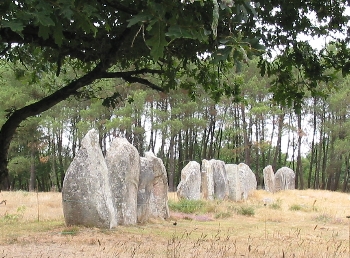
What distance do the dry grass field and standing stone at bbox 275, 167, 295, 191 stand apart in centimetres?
1528

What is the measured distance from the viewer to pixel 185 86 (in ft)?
17.1

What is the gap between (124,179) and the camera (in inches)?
382

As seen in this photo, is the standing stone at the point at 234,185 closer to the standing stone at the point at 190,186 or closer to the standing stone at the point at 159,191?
the standing stone at the point at 190,186

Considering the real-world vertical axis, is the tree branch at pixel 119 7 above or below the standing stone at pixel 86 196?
above

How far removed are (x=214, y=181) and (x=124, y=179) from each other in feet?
33.0

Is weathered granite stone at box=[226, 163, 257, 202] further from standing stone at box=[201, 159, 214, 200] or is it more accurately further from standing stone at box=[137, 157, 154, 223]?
standing stone at box=[137, 157, 154, 223]

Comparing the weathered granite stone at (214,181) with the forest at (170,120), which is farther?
the forest at (170,120)

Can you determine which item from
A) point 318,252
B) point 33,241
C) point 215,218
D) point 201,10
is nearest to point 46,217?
point 33,241

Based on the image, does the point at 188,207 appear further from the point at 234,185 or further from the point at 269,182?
the point at 269,182

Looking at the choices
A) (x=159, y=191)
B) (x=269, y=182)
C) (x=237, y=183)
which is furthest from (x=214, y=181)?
(x=269, y=182)

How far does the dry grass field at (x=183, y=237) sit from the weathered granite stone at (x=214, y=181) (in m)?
4.94

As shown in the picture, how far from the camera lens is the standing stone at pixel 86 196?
8.57 meters

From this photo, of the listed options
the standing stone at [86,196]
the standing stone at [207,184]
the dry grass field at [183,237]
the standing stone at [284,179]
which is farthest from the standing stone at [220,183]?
the standing stone at [86,196]

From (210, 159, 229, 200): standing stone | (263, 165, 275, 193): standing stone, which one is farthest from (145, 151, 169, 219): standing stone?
(263, 165, 275, 193): standing stone
